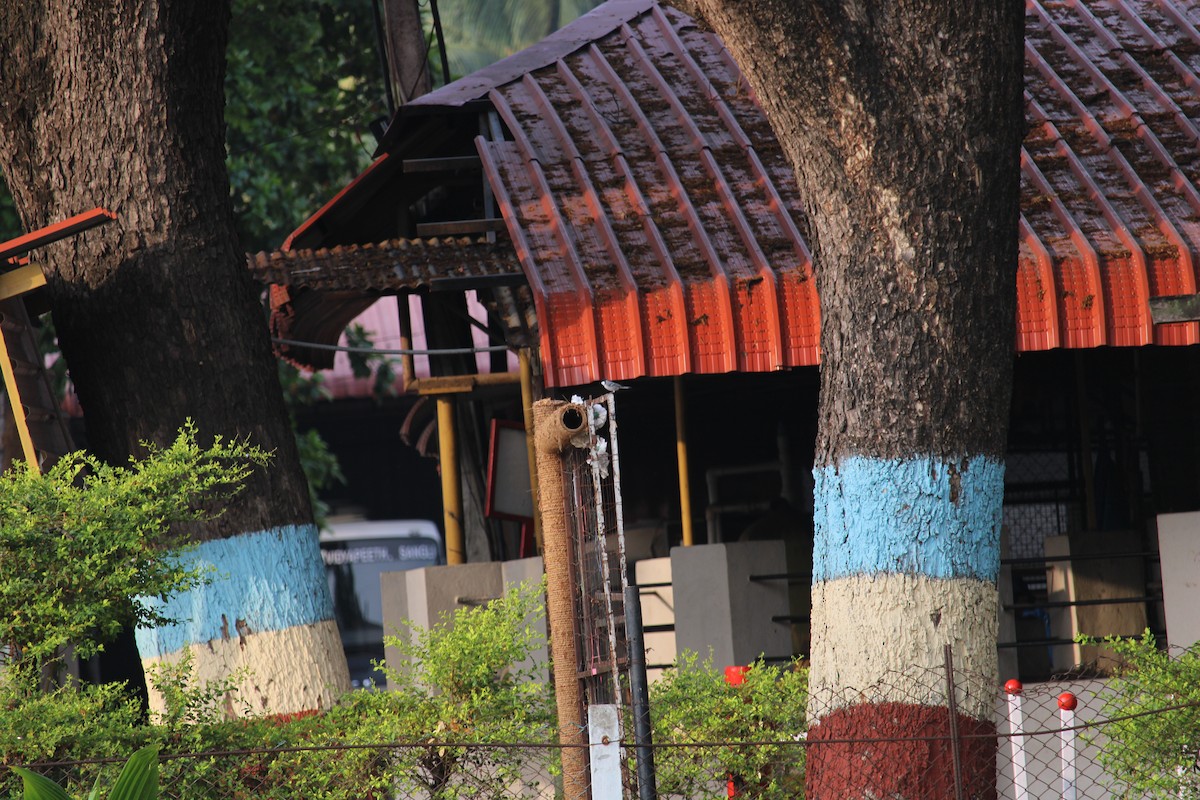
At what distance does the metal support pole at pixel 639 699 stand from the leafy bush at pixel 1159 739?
Result: 1.91 meters

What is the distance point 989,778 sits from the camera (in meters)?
5.49

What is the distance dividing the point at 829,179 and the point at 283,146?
10238 millimetres

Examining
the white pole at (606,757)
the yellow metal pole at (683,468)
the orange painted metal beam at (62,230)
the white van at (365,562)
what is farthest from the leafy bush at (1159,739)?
the white van at (365,562)

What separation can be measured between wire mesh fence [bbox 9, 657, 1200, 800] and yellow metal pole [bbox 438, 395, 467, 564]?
3.50m

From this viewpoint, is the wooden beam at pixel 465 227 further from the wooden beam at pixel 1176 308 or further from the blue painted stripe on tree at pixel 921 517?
the wooden beam at pixel 1176 308

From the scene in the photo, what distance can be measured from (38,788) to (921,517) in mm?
3443

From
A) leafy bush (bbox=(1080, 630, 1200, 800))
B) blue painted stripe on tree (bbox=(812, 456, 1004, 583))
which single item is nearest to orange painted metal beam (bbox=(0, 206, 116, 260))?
blue painted stripe on tree (bbox=(812, 456, 1004, 583))

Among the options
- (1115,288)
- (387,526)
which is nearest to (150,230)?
(1115,288)

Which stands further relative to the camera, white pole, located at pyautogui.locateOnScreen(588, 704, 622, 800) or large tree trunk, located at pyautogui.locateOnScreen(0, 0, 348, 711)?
large tree trunk, located at pyautogui.locateOnScreen(0, 0, 348, 711)

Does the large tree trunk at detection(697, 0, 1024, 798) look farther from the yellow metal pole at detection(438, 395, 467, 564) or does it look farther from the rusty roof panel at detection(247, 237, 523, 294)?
the yellow metal pole at detection(438, 395, 467, 564)

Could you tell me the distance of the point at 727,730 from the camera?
6.13 m

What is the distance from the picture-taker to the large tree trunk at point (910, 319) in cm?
556

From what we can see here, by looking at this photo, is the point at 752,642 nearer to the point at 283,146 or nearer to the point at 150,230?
the point at 150,230

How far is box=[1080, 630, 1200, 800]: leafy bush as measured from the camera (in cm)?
566
